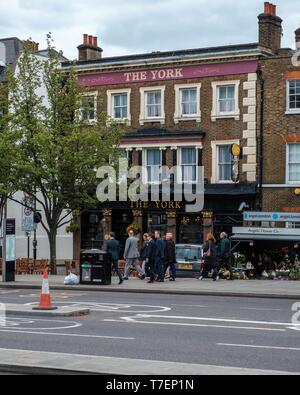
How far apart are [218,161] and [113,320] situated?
2228 cm

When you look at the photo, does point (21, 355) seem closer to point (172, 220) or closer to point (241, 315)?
point (241, 315)

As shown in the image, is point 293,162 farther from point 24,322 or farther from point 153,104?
point 24,322

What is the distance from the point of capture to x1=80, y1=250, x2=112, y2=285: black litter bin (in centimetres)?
2791

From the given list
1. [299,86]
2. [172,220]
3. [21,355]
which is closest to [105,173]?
[172,220]

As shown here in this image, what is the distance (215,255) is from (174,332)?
1355cm

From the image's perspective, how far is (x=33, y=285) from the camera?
28.1m

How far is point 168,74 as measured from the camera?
132 feet

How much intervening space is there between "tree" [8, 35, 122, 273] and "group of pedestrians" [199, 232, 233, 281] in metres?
6.28

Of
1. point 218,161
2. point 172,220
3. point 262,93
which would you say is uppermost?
point 262,93

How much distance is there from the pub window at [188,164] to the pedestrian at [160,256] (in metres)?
11.1

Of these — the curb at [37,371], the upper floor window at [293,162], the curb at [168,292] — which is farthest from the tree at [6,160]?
the curb at [37,371]

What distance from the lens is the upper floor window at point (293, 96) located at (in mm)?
37344

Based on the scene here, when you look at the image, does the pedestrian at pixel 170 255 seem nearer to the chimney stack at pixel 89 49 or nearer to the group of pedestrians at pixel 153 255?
the group of pedestrians at pixel 153 255

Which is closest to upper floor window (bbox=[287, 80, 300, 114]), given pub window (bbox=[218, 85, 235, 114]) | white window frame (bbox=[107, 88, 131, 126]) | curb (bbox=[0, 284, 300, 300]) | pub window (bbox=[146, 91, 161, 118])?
pub window (bbox=[218, 85, 235, 114])
